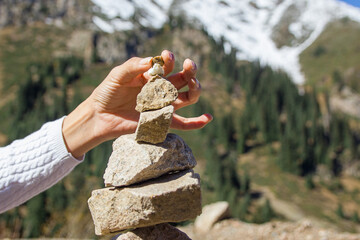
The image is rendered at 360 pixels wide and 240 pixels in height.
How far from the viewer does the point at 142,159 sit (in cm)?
438

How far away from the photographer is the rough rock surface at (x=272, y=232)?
340 inches

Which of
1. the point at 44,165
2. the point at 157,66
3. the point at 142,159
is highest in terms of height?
the point at 157,66

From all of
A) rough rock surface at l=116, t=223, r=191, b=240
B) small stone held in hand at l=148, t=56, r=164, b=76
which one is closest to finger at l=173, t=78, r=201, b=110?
small stone held in hand at l=148, t=56, r=164, b=76

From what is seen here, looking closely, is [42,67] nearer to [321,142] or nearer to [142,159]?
[321,142]

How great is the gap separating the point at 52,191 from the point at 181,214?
37634 millimetres

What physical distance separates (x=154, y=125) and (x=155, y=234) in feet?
5.36

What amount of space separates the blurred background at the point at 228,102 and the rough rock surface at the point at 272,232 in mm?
4876

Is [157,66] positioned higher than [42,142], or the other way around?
[157,66]

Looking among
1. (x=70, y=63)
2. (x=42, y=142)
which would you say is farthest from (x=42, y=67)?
(x=42, y=142)

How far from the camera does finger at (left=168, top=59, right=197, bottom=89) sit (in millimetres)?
4770

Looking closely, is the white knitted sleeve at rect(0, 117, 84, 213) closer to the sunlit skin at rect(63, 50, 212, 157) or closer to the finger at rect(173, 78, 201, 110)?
the sunlit skin at rect(63, 50, 212, 157)

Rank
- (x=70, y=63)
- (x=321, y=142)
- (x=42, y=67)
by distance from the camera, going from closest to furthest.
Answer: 1. (x=321, y=142)
2. (x=42, y=67)
3. (x=70, y=63)

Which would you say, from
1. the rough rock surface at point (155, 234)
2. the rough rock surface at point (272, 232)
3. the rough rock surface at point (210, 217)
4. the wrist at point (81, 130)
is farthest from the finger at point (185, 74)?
the rough rock surface at point (210, 217)

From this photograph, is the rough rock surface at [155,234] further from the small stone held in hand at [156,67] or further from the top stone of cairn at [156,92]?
the small stone held in hand at [156,67]
